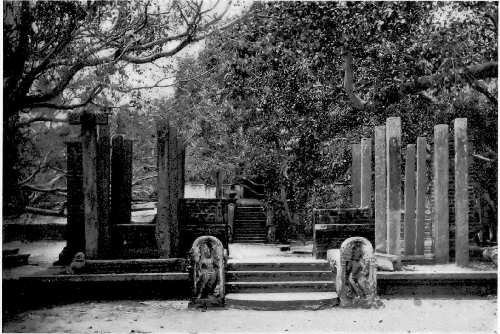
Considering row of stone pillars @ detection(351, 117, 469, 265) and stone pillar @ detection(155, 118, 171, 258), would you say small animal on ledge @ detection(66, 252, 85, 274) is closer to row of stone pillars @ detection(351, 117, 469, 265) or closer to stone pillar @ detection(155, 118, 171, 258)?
stone pillar @ detection(155, 118, 171, 258)

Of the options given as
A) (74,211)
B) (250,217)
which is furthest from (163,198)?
(250,217)

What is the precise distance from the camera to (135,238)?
11.6 m

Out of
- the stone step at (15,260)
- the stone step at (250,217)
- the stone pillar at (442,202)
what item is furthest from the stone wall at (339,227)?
the stone step at (250,217)

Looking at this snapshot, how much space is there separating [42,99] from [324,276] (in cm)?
616

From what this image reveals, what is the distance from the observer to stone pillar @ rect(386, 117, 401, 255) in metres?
10.5

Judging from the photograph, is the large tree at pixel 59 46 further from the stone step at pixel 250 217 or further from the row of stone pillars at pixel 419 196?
the stone step at pixel 250 217

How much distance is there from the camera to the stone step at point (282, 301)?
29.1 ft

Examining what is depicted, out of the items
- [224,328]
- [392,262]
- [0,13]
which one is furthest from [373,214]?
[0,13]

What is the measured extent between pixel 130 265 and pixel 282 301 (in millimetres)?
3030

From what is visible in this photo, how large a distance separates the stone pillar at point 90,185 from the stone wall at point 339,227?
4654mm

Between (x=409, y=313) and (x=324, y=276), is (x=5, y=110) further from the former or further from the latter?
(x=409, y=313)

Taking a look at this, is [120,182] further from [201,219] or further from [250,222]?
[250,222]

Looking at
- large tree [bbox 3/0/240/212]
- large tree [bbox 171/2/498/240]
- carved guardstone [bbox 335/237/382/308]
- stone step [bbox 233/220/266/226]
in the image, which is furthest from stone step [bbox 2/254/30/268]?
stone step [bbox 233/220/266/226]

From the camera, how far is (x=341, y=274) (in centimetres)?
916
